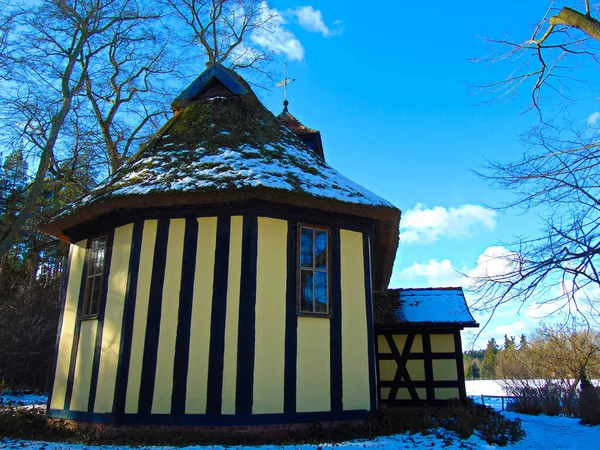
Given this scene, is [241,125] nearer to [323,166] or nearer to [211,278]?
[323,166]

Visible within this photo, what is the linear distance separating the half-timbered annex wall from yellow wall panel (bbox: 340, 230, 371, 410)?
3.32 metres

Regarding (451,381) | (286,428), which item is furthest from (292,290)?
(451,381)

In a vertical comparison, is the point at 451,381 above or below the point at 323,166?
below

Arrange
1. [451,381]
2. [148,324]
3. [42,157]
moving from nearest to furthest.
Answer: [148,324] → [451,381] → [42,157]

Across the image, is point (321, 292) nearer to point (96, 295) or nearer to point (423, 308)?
point (96, 295)

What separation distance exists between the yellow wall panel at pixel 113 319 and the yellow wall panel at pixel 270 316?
2561 mm

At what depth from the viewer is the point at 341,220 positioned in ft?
28.6

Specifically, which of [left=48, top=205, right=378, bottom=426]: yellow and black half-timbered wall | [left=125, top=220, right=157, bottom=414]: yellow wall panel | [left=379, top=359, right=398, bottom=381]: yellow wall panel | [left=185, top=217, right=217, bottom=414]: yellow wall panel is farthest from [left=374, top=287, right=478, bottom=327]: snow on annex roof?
[left=125, top=220, right=157, bottom=414]: yellow wall panel

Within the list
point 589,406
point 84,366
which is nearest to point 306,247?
point 84,366

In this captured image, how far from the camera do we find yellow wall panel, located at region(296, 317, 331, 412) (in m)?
7.49

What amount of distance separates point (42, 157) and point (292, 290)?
10.1 meters

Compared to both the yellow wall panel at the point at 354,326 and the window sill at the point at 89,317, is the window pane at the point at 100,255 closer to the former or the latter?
the window sill at the point at 89,317

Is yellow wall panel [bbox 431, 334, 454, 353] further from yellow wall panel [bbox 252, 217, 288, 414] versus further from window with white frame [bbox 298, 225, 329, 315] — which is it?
yellow wall panel [bbox 252, 217, 288, 414]

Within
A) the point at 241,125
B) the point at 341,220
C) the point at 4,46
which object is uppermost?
the point at 4,46
